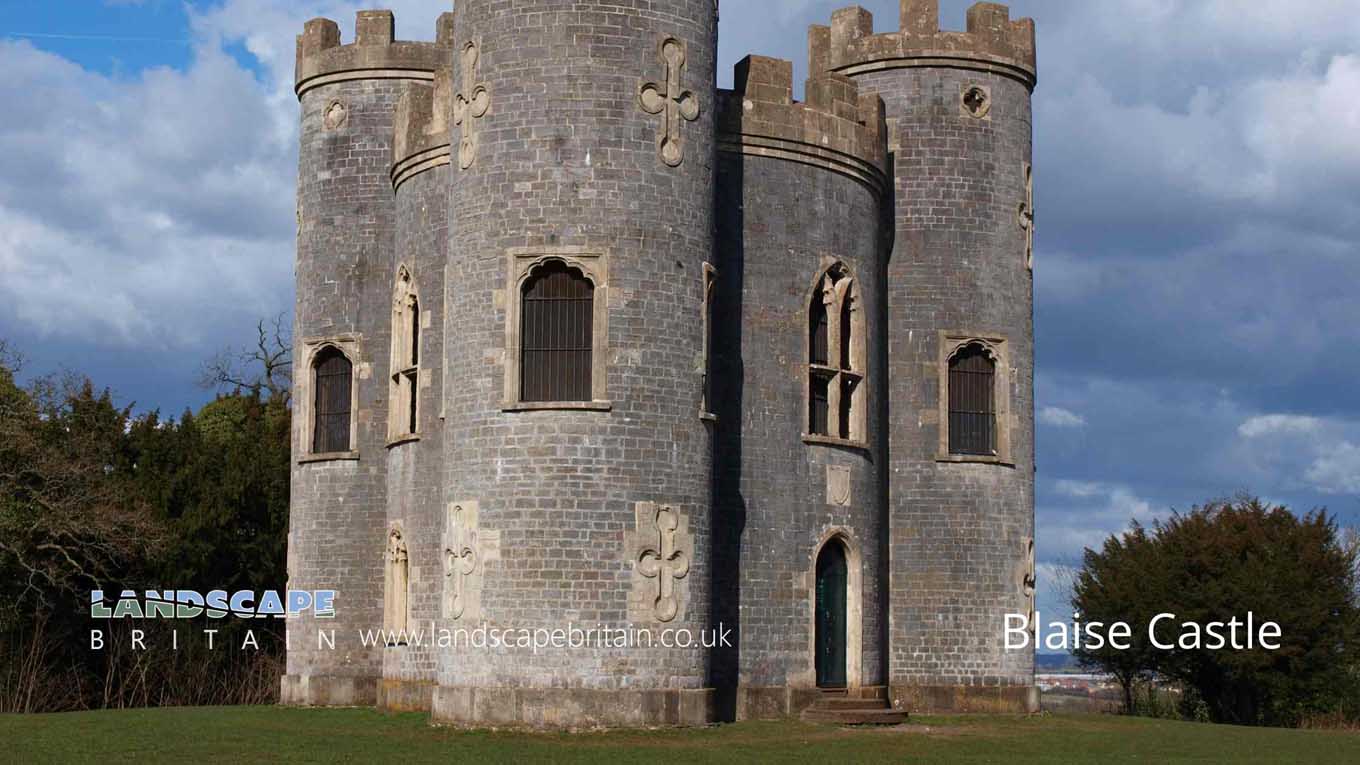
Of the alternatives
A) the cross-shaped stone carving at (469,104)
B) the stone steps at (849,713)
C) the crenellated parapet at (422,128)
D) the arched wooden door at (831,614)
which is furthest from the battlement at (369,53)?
the stone steps at (849,713)

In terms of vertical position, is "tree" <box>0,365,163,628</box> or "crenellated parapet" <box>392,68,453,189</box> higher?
"crenellated parapet" <box>392,68,453,189</box>

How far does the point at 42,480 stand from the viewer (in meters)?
35.4

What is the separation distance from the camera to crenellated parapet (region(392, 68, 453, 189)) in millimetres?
29438

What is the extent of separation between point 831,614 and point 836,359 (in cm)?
402

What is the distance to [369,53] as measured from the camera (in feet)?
108

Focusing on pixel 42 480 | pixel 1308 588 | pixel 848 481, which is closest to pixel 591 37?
pixel 848 481

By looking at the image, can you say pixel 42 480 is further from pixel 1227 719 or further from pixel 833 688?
pixel 1227 719

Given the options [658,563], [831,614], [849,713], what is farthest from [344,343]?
[849,713]

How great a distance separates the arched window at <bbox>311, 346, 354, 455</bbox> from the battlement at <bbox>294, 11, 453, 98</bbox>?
16.6ft

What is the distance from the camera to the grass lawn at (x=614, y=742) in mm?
20969

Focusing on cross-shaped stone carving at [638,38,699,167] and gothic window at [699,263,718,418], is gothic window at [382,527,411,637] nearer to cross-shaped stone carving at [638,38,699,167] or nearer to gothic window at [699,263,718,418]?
gothic window at [699,263,718,418]

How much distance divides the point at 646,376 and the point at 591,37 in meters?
4.73

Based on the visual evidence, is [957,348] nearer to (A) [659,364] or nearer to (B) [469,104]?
(A) [659,364]

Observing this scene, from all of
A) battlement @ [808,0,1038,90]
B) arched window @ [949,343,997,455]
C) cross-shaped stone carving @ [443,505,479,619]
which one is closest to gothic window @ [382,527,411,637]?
cross-shaped stone carving @ [443,505,479,619]
